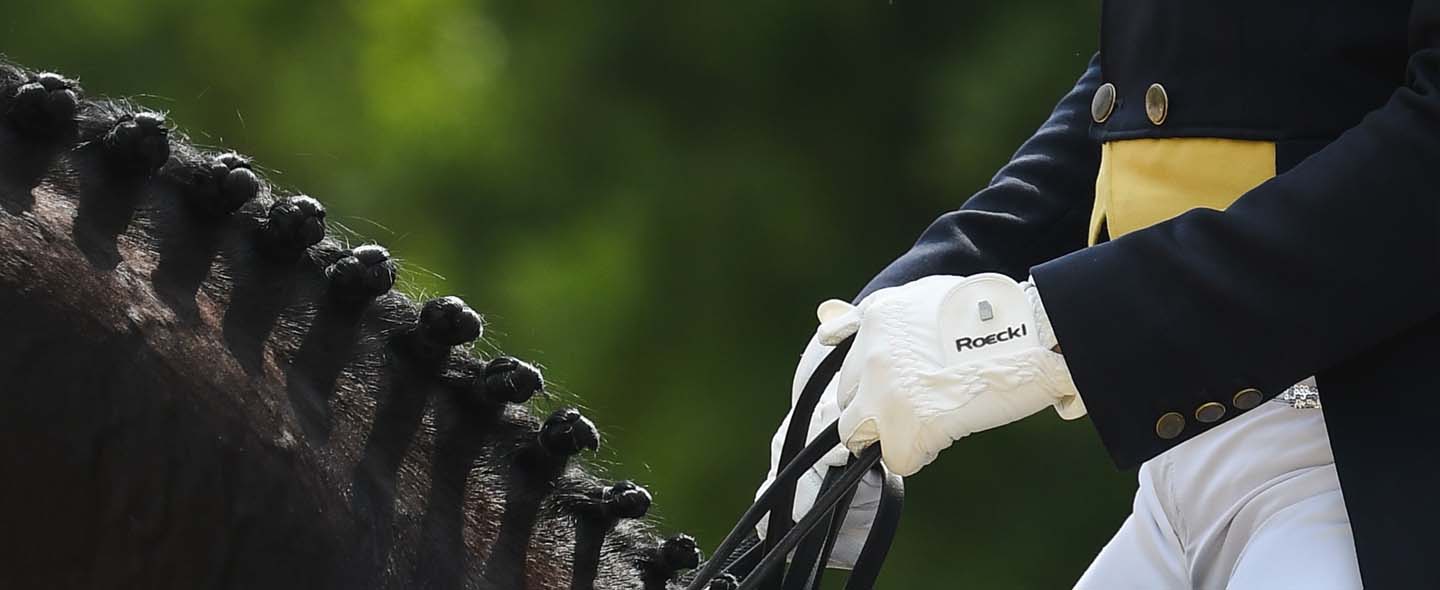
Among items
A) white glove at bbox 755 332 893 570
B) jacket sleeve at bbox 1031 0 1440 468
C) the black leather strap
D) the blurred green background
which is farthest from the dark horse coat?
the blurred green background

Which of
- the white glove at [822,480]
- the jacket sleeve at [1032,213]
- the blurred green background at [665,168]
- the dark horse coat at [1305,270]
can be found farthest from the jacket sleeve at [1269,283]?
the blurred green background at [665,168]

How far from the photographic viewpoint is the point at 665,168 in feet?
17.7

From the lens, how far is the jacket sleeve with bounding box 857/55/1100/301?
163 centimetres

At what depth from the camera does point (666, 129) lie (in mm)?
5449

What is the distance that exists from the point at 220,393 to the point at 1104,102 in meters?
0.69

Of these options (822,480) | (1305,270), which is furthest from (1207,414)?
(822,480)

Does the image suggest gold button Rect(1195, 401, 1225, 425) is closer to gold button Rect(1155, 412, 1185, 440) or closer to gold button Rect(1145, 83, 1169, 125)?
gold button Rect(1155, 412, 1185, 440)

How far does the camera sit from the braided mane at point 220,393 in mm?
1005

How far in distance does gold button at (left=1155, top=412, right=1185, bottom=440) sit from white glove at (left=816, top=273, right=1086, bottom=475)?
0.17 feet

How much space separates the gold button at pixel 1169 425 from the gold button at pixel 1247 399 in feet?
0.12

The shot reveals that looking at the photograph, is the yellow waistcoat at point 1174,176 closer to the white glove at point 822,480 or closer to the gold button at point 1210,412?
the gold button at point 1210,412

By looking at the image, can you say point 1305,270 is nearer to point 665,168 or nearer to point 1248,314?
point 1248,314

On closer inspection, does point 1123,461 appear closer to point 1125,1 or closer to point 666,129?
point 1125,1

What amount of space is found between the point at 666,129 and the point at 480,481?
170 inches
